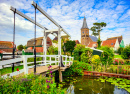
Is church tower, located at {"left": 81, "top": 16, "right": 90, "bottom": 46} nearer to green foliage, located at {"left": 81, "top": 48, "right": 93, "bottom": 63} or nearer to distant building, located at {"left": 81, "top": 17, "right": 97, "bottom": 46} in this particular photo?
distant building, located at {"left": 81, "top": 17, "right": 97, "bottom": 46}

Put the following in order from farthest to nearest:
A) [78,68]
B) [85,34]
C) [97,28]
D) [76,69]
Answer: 1. [85,34]
2. [97,28]
3. [78,68]
4. [76,69]

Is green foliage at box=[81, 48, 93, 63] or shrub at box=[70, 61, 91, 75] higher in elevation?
green foliage at box=[81, 48, 93, 63]

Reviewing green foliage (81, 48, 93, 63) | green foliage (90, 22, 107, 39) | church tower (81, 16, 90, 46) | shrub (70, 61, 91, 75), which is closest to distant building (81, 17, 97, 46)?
church tower (81, 16, 90, 46)

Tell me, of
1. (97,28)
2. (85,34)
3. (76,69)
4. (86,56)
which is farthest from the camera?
(85,34)

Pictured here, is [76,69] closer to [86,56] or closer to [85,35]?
[86,56]

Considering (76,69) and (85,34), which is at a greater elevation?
(85,34)

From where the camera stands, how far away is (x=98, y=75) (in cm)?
976

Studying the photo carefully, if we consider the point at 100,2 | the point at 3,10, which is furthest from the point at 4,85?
the point at 100,2

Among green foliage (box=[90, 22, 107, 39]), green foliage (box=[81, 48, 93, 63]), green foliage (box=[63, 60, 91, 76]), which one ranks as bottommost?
green foliage (box=[63, 60, 91, 76])

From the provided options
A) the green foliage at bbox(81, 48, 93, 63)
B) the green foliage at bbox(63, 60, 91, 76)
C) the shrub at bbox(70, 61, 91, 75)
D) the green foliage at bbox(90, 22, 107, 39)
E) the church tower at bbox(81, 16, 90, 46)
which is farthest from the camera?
the church tower at bbox(81, 16, 90, 46)

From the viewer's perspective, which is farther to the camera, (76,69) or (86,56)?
(86,56)

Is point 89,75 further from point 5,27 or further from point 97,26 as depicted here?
point 97,26

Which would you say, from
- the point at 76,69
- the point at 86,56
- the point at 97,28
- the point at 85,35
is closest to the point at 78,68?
the point at 76,69

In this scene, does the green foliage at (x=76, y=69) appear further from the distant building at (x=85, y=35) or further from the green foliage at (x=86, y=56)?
the distant building at (x=85, y=35)
